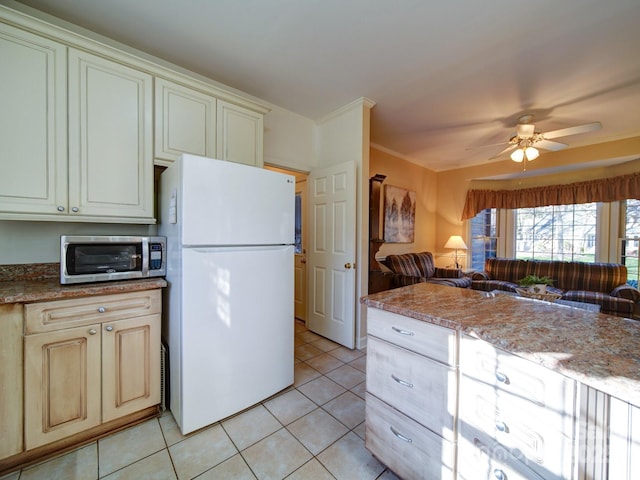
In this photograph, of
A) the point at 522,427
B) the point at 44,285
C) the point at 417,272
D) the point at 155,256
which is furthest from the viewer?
the point at 417,272

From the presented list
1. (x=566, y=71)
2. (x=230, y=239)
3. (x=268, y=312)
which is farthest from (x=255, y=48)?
(x=566, y=71)

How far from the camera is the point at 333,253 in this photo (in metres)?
2.89

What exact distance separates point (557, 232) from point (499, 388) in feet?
16.2

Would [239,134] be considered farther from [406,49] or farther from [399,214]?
[399,214]

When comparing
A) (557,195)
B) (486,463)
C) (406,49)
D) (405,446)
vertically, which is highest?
(406,49)

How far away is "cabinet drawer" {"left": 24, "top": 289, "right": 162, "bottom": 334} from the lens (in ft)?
4.36

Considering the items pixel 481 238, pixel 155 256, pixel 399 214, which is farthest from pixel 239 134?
pixel 481 238

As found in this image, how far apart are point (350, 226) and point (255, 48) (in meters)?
1.71

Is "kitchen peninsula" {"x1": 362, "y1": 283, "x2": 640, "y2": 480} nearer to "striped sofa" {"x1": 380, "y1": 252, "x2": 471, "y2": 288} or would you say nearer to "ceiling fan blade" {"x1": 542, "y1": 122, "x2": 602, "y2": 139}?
"ceiling fan blade" {"x1": 542, "y1": 122, "x2": 602, "y2": 139}

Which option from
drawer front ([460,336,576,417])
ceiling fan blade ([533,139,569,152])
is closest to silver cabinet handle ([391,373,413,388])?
drawer front ([460,336,576,417])

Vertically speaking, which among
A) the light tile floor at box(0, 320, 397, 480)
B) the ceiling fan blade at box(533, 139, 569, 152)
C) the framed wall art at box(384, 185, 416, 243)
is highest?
the ceiling fan blade at box(533, 139, 569, 152)

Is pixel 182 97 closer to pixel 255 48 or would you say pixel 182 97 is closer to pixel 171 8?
pixel 171 8

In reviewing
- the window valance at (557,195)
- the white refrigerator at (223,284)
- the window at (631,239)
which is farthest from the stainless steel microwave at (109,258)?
the window at (631,239)

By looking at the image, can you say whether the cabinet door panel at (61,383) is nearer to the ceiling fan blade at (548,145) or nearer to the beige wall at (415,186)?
the beige wall at (415,186)
